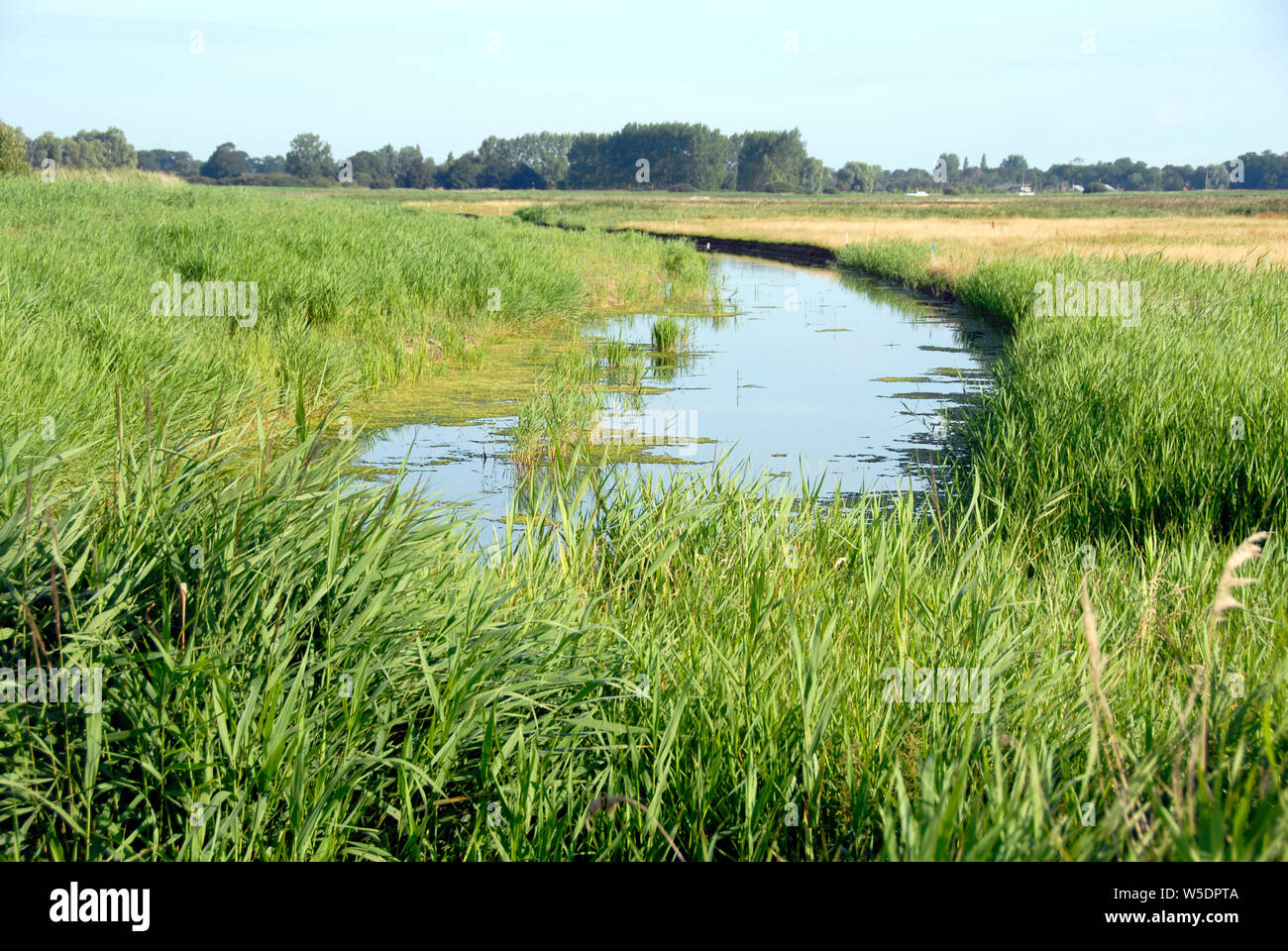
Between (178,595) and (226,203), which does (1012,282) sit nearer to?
(178,595)

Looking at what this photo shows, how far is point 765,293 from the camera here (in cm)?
2030

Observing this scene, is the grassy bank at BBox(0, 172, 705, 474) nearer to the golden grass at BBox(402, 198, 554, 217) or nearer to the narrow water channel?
the narrow water channel

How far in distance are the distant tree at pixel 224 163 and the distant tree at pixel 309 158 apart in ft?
33.7

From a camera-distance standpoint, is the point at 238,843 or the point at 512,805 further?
the point at 512,805

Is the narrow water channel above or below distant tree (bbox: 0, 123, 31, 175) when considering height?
below

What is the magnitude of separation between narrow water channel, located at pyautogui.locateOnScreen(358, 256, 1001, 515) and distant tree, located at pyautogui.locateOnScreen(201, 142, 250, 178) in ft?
346

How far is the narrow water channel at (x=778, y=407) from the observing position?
7.17m

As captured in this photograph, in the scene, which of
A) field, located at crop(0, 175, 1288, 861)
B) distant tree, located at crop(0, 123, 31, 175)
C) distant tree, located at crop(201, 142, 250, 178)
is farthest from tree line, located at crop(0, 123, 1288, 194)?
field, located at crop(0, 175, 1288, 861)

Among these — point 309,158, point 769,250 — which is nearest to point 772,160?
point 309,158

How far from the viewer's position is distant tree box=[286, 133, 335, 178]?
9464 centimetres

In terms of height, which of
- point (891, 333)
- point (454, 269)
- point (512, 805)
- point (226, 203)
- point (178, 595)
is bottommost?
point (512, 805)

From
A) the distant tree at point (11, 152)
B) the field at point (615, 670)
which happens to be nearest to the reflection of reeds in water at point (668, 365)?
the field at point (615, 670)

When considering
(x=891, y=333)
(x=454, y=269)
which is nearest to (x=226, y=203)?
(x=454, y=269)
